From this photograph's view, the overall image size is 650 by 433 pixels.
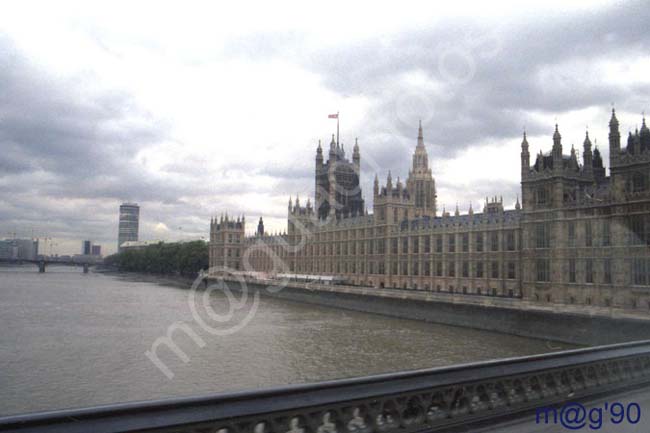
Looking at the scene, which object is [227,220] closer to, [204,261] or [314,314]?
[204,261]

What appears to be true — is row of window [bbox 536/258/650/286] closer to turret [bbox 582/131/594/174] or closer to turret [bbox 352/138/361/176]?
turret [bbox 582/131/594/174]

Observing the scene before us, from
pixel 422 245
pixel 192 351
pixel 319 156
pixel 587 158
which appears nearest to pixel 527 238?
pixel 587 158

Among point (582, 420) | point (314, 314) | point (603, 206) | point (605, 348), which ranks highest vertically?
point (603, 206)

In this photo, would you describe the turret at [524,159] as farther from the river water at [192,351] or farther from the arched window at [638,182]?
the river water at [192,351]

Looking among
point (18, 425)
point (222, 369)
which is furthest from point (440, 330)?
point (18, 425)

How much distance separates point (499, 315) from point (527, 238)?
8238mm

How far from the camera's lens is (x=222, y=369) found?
25719 millimetres

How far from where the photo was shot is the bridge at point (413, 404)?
526cm

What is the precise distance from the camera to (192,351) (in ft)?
101

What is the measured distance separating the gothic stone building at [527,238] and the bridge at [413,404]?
104 feet

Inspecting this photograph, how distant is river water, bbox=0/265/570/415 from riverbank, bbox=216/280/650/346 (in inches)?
54.4

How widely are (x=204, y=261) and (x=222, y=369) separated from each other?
4405 inches

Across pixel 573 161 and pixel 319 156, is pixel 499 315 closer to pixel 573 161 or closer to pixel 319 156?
pixel 573 161

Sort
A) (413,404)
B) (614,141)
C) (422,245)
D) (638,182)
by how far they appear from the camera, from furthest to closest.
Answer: (422,245)
(614,141)
(638,182)
(413,404)
